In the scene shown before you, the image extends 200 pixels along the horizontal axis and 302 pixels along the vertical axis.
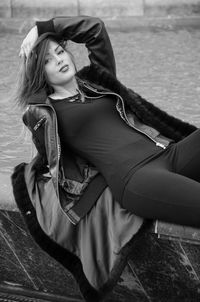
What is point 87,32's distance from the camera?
3.53 m

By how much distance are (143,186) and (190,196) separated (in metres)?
0.23

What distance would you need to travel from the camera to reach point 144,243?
3201 mm

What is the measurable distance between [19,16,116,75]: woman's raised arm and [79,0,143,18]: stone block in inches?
259

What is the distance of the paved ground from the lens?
5379 mm

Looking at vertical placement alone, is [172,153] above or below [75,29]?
below

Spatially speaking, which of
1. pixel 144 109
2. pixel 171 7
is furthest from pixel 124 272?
pixel 171 7

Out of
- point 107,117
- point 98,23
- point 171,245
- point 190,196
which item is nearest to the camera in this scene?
point 190,196

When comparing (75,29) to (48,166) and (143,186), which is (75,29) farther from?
(143,186)

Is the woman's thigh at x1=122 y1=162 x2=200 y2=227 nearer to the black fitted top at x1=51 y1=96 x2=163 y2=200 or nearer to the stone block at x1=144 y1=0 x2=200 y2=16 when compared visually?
the black fitted top at x1=51 y1=96 x2=163 y2=200

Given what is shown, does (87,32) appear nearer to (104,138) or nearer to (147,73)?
(104,138)

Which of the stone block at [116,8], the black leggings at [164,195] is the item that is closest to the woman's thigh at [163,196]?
the black leggings at [164,195]

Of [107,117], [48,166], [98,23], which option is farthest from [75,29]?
[48,166]

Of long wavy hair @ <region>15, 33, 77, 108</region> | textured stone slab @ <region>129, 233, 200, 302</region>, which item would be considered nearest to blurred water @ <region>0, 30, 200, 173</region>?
long wavy hair @ <region>15, 33, 77, 108</region>

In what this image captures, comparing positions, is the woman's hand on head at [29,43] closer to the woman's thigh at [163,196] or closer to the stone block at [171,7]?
the woman's thigh at [163,196]
